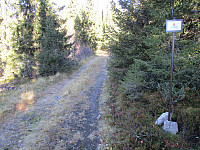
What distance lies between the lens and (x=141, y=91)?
22.6 ft

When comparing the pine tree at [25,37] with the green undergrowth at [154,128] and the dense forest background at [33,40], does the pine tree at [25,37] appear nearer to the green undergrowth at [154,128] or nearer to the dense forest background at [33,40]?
the dense forest background at [33,40]

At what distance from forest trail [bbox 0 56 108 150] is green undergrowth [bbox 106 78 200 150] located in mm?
968

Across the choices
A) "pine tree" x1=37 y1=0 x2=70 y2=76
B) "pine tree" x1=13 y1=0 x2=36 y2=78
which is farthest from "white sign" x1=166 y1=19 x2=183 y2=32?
"pine tree" x1=13 y1=0 x2=36 y2=78

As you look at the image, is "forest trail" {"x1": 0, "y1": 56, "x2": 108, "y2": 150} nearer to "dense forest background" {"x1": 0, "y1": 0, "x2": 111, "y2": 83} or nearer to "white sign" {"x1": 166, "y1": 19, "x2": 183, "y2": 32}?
"white sign" {"x1": 166, "y1": 19, "x2": 183, "y2": 32}

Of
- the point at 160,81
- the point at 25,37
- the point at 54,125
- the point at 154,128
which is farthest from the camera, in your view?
the point at 25,37

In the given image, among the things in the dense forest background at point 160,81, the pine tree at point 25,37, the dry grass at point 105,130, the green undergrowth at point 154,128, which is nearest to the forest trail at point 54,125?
the dry grass at point 105,130

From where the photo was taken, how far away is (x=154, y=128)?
4.11 metres

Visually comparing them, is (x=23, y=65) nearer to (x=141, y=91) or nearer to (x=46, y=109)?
(x=46, y=109)

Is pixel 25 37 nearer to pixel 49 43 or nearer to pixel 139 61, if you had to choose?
pixel 49 43

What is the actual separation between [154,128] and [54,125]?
408 cm

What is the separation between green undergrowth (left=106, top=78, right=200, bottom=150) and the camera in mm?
3625

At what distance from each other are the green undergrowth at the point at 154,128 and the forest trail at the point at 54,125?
97cm

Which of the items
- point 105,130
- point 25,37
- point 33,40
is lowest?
point 105,130

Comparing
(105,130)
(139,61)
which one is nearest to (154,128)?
(105,130)
